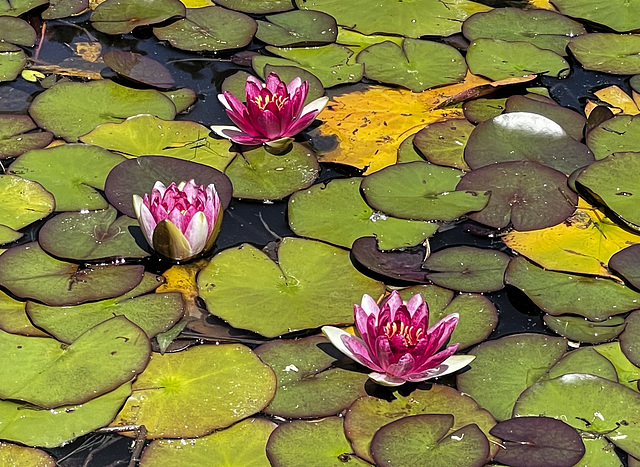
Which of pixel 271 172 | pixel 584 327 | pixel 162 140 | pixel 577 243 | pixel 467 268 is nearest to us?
pixel 584 327

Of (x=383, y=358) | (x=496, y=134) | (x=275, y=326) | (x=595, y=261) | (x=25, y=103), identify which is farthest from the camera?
(x=25, y=103)

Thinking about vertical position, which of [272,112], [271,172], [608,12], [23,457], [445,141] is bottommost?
[23,457]

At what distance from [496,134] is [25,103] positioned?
2189 mm

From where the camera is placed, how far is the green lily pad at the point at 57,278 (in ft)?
9.73

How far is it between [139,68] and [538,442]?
8.86ft

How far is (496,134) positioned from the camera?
3.75 m

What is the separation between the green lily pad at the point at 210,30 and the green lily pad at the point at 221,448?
7.93 feet

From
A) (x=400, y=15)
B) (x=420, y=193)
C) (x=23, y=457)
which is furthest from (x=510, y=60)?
(x=23, y=457)

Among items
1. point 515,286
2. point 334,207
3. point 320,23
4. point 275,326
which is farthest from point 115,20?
point 515,286

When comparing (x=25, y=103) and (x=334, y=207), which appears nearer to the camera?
(x=334, y=207)

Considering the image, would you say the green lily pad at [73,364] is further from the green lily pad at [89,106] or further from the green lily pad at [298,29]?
the green lily pad at [298,29]

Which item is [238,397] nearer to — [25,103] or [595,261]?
[595,261]

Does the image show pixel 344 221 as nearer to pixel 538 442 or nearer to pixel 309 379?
pixel 309 379

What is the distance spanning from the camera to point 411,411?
2635mm
